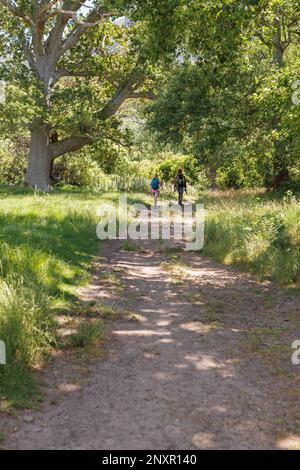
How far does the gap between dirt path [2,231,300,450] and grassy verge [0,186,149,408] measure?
291mm

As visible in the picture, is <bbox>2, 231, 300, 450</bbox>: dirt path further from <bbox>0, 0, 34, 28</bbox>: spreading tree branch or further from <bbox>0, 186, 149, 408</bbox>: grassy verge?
<bbox>0, 0, 34, 28</bbox>: spreading tree branch

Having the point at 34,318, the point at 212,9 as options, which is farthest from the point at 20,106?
the point at 34,318

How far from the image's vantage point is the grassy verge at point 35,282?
470 cm

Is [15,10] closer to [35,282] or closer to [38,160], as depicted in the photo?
[38,160]

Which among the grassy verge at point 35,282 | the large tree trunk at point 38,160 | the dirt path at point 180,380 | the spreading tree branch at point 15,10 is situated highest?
the spreading tree branch at point 15,10

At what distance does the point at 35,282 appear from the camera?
6.86m

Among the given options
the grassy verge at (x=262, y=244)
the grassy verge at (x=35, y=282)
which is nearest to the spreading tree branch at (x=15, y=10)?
the grassy verge at (x=35, y=282)

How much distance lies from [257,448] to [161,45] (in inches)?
352

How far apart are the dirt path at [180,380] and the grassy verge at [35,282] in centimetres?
29

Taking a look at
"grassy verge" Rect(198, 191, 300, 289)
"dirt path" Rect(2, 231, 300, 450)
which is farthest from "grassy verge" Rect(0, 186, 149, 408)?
"grassy verge" Rect(198, 191, 300, 289)

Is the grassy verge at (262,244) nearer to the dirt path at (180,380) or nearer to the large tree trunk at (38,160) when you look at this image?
the dirt path at (180,380)

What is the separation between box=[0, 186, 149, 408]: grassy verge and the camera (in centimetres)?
470

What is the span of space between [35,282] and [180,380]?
9.52ft

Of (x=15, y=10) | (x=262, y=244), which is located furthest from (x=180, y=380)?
(x=15, y=10)
